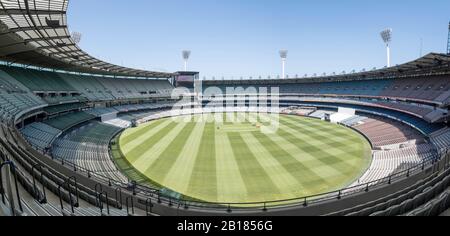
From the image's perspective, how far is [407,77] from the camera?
160 feet

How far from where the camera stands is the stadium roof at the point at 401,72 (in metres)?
31.5

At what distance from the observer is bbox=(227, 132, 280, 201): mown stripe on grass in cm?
1935

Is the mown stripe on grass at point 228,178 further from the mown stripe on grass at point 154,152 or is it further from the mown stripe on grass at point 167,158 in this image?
the mown stripe on grass at point 154,152

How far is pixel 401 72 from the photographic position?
151 feet

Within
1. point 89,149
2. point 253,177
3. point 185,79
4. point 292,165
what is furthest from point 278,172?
point 185,79

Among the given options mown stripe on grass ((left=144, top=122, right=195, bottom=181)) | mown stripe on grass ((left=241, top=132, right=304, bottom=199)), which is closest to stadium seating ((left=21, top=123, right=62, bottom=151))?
mown stripe on grass ((left=144, top=122, right=195, bottom=181))

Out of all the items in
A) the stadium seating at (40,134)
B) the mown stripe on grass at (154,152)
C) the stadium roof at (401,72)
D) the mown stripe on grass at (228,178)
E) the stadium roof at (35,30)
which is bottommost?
the mown stripe on grass at (228,178)

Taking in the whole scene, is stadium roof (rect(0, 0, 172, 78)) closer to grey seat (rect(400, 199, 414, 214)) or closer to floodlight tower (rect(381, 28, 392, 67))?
grey seat (rect(400, 199, 414, 214))

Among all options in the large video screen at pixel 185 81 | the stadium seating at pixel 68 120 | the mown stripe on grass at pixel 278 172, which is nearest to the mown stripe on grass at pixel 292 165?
the mown stripe on grass at pixel 278 172

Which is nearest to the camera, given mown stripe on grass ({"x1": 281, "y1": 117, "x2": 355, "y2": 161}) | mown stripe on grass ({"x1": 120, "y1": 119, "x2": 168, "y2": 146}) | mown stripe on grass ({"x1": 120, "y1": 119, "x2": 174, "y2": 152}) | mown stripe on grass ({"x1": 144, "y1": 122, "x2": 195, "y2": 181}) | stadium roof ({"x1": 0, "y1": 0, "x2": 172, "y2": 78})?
stadium roof ({"x1": 0, "y1": 0, "x2": 172, "y2": 78})

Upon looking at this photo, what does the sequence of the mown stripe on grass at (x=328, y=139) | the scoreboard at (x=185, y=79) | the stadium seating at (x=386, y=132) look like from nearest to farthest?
the mown stripe on grass at (x=328, y=139) < the stadium seating at (x=386, y=132) < the scoreboard at (x=185, y=79)

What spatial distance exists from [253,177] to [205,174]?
4.24 metres
